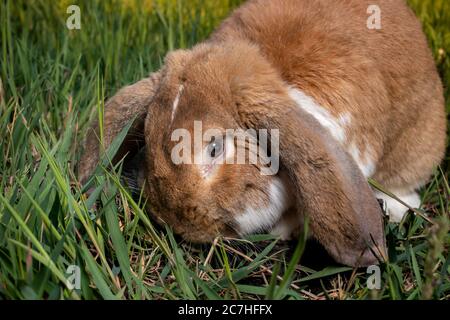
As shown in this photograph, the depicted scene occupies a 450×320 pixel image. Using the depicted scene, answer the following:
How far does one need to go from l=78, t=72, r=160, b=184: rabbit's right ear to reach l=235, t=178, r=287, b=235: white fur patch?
642mm

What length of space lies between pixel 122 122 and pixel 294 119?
32.3 inches

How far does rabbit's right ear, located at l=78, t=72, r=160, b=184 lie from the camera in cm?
299

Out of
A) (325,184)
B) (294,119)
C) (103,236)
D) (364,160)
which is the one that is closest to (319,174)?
(325,184)

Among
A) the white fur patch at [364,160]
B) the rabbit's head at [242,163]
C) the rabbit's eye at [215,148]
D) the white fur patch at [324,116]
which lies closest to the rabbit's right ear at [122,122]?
the rabbit's head at [242,163]

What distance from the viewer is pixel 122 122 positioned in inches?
119

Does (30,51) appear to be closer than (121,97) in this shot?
No

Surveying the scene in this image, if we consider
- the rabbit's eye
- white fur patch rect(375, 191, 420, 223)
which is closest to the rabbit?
the rabbit's eye

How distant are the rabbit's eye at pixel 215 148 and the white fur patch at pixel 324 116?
0.41 meters

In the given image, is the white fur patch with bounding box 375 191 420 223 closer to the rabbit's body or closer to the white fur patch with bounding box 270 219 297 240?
the rabbit's body

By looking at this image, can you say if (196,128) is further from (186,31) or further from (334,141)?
(186,31)

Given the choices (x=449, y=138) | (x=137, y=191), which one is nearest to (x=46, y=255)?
(x=137, y=191)
